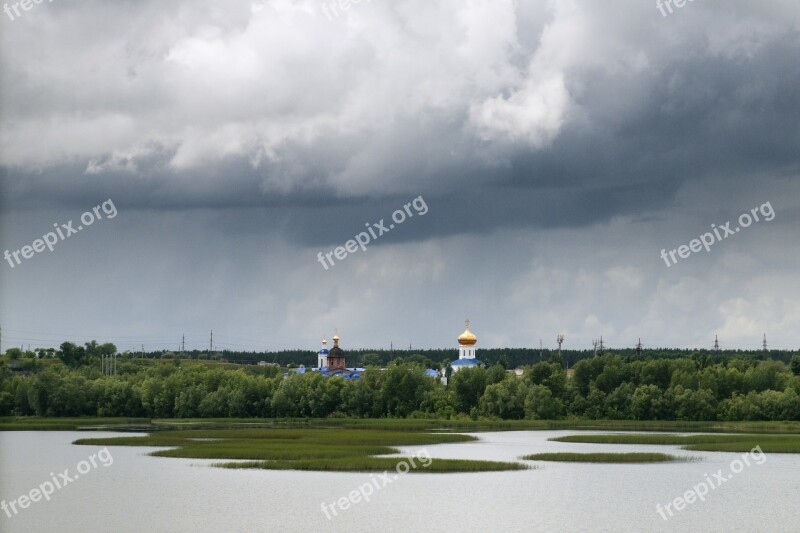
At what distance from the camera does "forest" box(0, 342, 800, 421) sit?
112375 mm

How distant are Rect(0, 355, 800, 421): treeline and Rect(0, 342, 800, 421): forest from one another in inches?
4.3

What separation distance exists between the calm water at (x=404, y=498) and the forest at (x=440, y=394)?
41594 millimetres

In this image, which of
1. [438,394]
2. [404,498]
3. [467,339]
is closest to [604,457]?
[404,498]

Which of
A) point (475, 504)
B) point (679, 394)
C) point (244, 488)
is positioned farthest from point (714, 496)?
point (679, 394)

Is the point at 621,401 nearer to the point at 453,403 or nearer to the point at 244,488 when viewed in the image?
the point at 453,403

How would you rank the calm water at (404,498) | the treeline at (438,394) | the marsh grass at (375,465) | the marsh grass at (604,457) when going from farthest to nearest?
1. the treeline at (438,394)
2. the marsh grass at (604,457)
3. the marsh grass at (375,465)
4. the calm water at (404,498)

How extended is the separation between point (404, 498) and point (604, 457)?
22768mm

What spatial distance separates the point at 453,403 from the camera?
122 m

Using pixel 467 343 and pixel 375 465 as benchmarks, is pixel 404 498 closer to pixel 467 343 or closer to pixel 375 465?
pixel 375 465

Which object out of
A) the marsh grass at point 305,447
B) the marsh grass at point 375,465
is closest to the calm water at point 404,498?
the marsh grass at point 375,465

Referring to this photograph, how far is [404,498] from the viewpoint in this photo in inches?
2089

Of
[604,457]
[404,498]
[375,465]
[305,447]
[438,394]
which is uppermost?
[438,394]

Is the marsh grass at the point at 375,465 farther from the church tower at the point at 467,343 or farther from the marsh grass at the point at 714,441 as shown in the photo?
the church tower at the point at 467,343

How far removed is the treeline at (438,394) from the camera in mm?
112375
